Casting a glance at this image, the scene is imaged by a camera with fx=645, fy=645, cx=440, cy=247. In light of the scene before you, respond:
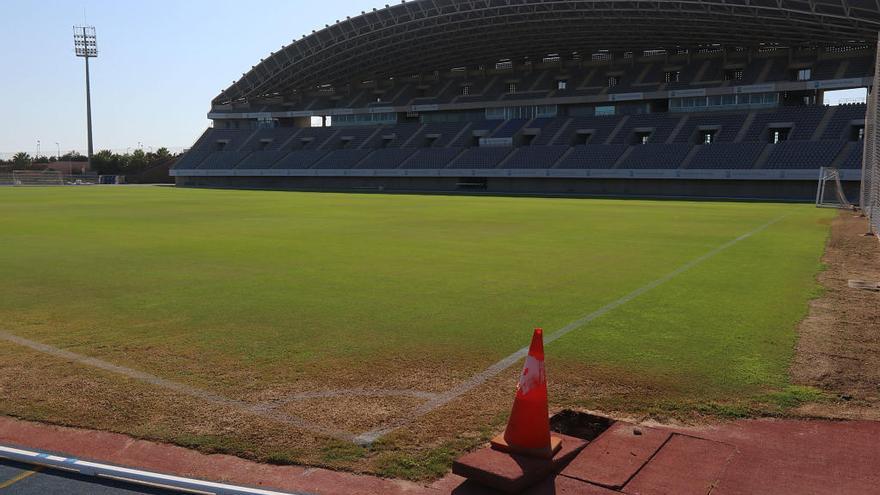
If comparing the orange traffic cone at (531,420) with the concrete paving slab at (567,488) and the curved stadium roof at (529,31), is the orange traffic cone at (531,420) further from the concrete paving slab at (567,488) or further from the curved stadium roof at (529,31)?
the curved stadium roof at (529,31)

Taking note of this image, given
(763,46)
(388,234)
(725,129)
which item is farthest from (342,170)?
(388,234)

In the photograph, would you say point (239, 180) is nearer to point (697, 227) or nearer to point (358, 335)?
point (697, 227)

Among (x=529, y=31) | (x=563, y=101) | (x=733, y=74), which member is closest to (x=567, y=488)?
(x=529, y=31)

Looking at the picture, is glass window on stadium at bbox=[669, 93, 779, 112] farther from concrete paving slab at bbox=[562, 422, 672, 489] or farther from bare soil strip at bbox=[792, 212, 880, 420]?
concrete paving slab at bbox=[562, 422, 672, 489]

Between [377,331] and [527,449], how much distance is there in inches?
147

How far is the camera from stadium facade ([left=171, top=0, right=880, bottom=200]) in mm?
50188

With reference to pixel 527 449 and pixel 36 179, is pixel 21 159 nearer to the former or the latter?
pixel 36 179

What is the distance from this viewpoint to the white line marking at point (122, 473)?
3816mm

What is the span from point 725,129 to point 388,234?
46.1 m

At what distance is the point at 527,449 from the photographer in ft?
13.6

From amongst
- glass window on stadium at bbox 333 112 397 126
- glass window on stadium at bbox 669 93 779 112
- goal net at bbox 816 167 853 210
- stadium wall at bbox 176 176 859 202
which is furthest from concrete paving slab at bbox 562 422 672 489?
glass window on stadium at bbox 333 112 397 126

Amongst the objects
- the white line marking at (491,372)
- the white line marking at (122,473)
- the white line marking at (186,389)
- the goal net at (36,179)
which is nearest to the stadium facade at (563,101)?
the goal net at (36,179)

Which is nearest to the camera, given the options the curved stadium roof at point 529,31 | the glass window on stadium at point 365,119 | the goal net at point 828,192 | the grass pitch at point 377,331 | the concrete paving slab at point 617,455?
the concrete paving slab at point 617,455

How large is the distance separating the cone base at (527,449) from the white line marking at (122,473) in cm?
142
